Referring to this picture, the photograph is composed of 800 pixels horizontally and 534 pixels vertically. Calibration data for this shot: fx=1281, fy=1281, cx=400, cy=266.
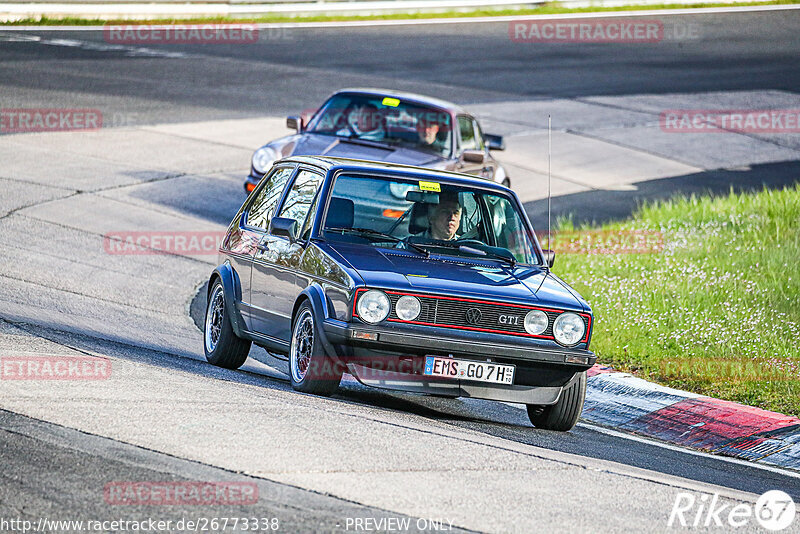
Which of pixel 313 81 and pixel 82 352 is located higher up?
pixel 313 81

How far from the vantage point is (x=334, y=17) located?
37375mm

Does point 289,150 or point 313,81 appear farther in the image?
point 313,81

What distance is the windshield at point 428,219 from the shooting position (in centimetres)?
886

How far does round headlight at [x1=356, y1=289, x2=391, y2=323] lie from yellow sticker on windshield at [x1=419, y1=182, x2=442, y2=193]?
4.74ft

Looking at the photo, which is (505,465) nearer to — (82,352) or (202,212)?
(82,352)

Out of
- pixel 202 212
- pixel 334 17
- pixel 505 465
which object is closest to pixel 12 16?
pixel 334 17

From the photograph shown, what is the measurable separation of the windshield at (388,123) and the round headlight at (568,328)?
6.87 meters

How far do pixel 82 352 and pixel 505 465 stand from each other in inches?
133

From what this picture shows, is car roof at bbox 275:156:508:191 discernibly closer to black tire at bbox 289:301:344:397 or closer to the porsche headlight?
black tire at bbox 289:301:344:397

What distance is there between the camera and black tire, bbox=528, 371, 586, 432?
839 centimetres
